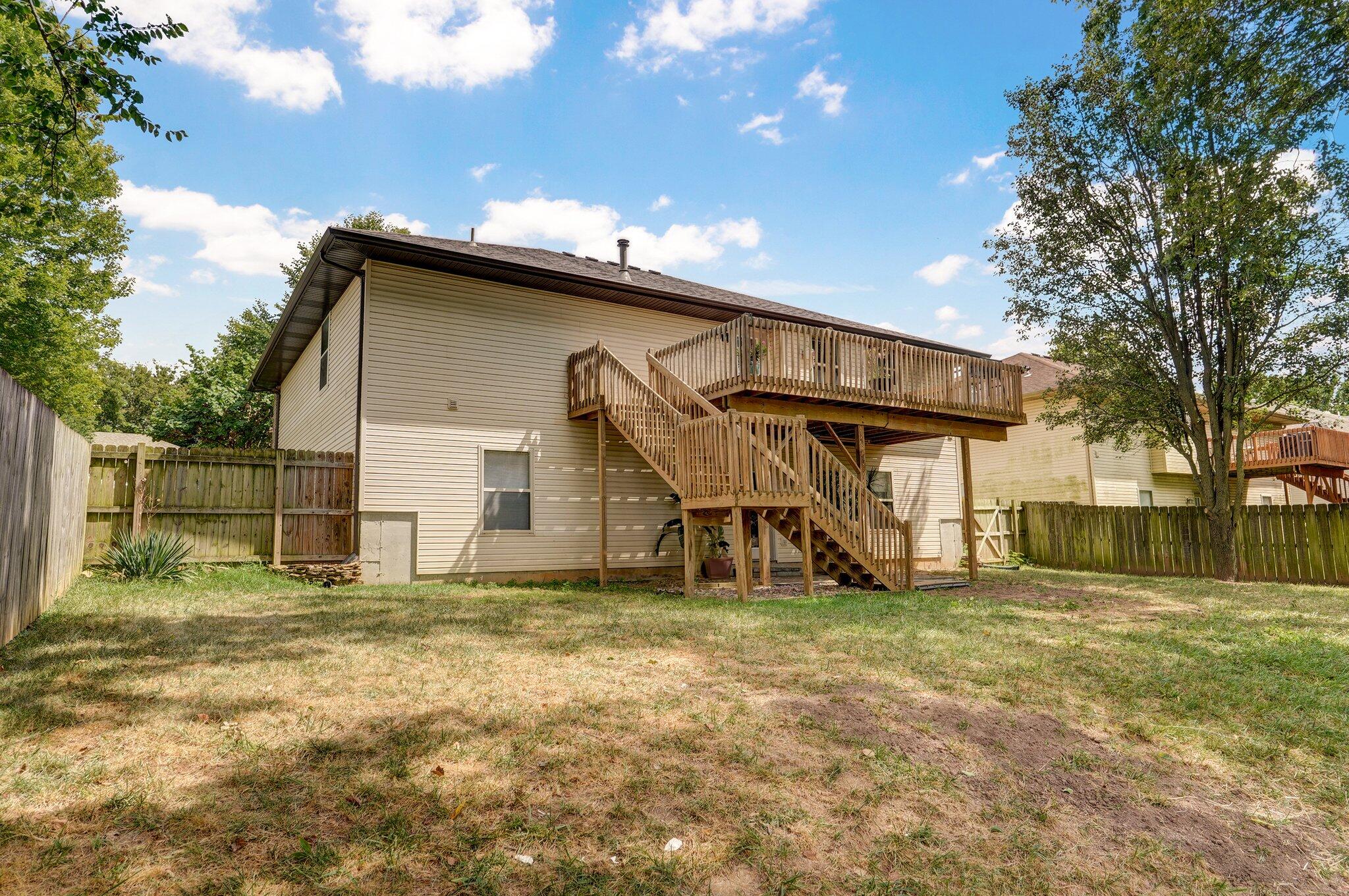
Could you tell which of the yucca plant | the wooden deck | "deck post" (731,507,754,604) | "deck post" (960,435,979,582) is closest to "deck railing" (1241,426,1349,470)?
the wooden deck

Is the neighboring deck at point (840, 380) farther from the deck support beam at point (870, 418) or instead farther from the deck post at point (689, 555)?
the deck post at point (689, 555)

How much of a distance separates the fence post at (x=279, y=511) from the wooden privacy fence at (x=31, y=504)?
329cm

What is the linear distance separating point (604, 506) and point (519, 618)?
5.35 m

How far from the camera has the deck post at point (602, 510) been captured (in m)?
12.7

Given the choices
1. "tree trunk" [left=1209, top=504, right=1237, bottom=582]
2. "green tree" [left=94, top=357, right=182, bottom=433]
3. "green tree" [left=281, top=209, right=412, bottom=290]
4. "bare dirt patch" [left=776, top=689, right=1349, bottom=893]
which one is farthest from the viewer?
"green tree" [left=94, top=357, right=182, bottom=433]

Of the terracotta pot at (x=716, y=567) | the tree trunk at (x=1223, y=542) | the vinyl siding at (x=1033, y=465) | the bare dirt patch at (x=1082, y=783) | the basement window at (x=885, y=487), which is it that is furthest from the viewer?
the vinyl siding at (x=1033, y=465)

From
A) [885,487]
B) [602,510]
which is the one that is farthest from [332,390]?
[885,487]

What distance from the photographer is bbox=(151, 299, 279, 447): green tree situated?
89.5ft

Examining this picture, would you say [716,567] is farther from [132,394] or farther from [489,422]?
[132,394]

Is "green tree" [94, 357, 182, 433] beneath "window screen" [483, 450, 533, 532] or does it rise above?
above

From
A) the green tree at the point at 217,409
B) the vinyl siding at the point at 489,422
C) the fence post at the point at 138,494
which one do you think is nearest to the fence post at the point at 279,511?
the vinyl siding at the point at 489,422

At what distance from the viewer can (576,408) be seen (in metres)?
13.5

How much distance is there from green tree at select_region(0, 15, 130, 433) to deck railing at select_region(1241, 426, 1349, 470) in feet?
119

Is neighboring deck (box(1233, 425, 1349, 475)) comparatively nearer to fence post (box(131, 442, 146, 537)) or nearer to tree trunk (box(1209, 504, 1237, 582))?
tree trunk (box(1209, 504, 1237, 582))
